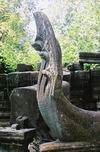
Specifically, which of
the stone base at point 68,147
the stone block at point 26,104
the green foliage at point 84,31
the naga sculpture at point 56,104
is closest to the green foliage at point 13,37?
the green foliage at point 84,31

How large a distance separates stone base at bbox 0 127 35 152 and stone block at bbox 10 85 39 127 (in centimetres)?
26

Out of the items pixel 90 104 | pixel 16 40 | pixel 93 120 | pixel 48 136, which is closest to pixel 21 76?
pixel 90 104

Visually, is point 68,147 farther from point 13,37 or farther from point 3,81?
point 13,37

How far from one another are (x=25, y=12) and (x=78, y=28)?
3.72 meters

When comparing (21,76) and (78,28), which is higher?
(78,28)

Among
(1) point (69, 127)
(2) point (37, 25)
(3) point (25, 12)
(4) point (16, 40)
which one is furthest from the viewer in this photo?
(3) point (25, 12)

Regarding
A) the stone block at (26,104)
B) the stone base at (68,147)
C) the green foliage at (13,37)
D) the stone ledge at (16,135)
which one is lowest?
the stone base at (68,147)

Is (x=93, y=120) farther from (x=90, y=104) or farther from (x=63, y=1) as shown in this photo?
(x=63, y=1)

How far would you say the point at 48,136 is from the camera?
3863 millimetres

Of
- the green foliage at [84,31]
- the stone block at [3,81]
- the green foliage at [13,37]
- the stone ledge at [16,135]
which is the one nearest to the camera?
the stone ledge at [16,135]

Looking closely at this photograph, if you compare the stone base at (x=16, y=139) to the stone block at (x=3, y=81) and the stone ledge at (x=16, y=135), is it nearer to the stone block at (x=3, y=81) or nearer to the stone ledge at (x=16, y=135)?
the stone ledge at (x=16, y=135)

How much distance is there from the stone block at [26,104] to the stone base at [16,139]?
264mm

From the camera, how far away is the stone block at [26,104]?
3.91m

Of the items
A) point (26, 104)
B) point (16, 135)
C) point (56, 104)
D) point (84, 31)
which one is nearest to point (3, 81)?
point (26, 104)
